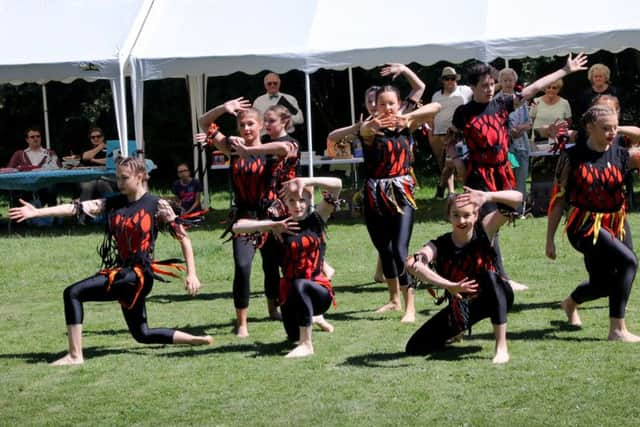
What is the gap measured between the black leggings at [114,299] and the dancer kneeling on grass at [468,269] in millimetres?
1743

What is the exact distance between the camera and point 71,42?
15648 mm

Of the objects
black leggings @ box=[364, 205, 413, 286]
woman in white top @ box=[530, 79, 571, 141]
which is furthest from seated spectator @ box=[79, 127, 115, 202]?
black leggings @ box=[364, 205, 413, 286]

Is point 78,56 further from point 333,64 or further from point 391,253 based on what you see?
point 391,253

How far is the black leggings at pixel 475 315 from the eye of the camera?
7.09m

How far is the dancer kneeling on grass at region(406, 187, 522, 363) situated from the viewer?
7.00 meters

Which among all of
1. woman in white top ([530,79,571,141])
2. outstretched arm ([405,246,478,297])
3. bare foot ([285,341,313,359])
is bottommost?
bare foot ([285,341,313,359])

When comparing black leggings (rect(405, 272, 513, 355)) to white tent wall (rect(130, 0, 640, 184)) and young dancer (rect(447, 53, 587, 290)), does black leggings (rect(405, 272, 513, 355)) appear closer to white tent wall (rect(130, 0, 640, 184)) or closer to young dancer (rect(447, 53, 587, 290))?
young dancer (rect(447, 53, 587, 290))

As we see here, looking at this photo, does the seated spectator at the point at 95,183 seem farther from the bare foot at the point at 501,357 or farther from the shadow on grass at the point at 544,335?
the bare foot at the point at 501,357

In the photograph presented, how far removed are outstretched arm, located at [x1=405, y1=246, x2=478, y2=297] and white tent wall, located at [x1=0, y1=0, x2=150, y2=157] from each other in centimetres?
865

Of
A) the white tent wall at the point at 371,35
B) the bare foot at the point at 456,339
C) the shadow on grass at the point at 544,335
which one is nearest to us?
the bare foot at the point at 456,339

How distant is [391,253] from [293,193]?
5.33 ft

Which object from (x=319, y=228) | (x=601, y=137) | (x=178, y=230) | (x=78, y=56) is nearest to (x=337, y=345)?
(x=319, y=228)

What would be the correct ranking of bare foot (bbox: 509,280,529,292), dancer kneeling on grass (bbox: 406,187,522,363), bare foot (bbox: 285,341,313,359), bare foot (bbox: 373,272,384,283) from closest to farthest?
1. dancer kneeling on grass (bbox: 406,187,522,363)
2. bare foot (bbox: 285,341,313,359)
3. bare foot (bbox: 509,280,529,292)
4. bare foot (bbox: 373,272,384,283)

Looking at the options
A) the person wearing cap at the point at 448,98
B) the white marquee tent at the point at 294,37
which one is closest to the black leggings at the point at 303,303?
the white marquee tent at the point at 294,37
